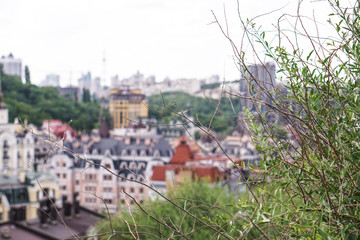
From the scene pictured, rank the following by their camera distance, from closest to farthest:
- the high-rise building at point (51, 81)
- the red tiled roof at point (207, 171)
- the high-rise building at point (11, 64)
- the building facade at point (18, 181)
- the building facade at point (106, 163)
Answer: the red tiled roof at point (207, 171) → the building facade at point (18, 181) → the building facade at point (106, 163) → the high-rise building at point (11, 64) → the high-rise building at point (51, 81)

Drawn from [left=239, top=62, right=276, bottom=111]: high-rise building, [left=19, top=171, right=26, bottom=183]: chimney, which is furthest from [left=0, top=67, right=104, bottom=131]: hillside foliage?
[left=239, top=62, right=276, bottom=111]: high-rise building

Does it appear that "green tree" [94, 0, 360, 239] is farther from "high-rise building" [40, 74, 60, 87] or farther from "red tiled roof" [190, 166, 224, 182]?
"high-rise building" [40, 74, 60, 87]

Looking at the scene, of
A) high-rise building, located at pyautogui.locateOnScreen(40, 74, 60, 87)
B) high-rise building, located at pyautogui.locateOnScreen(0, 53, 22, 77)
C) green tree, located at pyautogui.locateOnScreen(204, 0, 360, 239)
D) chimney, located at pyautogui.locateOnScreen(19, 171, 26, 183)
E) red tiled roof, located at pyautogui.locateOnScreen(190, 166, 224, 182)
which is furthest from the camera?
high-rise building, located at pyautogui.locateOnScreen(40, 74, 60, 87)

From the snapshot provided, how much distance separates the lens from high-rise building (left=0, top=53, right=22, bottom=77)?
38.7ft

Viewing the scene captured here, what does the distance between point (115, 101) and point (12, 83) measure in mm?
3227

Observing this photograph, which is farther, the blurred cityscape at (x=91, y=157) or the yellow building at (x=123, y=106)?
the yellow building at (x=123, y=106)

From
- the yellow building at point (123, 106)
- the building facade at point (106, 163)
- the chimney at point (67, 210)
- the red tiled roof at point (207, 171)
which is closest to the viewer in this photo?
the red tiled roof at point (207, 171)

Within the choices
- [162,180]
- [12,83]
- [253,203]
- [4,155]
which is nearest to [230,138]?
[162,180]

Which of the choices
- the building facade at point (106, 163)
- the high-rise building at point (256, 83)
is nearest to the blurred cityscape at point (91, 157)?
the building facade at point (106, 163)

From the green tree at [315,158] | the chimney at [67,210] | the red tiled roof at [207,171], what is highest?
the green tree at [315,158]

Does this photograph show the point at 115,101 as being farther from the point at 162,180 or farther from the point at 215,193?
the point at 215,193

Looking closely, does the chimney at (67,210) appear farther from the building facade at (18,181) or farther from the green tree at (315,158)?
the green tree at (315,158)

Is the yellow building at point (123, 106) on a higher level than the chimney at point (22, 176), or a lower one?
higher

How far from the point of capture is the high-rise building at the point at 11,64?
38.7 feet
